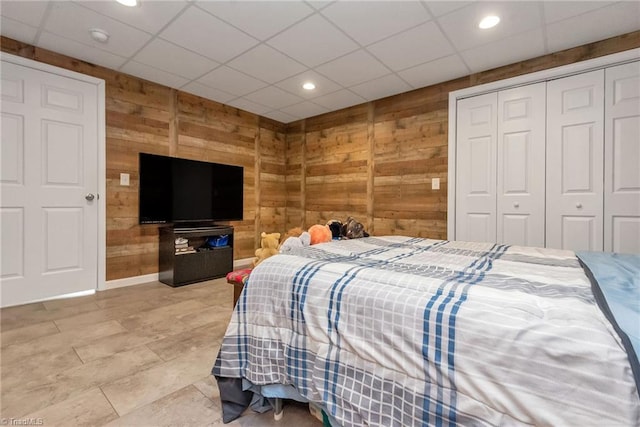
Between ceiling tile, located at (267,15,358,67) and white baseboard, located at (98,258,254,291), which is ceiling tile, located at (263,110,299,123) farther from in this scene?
white baseboard, located at (98,258,254,291)

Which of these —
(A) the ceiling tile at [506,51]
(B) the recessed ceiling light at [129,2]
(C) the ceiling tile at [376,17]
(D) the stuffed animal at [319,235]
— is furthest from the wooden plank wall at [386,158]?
(B) the recessed ceiling light at [129,2]

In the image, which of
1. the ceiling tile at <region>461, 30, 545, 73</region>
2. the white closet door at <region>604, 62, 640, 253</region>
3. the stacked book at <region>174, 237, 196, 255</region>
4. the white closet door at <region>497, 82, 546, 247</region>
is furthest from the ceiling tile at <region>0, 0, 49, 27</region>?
the white closet door at <region>604, 62, 640, 253</region>

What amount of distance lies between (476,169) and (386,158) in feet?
3.62

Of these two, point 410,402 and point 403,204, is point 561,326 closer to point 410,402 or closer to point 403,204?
point 410,402

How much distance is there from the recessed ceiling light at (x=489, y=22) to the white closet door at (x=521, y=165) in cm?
88

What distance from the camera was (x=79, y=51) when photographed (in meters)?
2.77

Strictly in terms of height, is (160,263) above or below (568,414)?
below

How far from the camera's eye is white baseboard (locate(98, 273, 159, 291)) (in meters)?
3.16

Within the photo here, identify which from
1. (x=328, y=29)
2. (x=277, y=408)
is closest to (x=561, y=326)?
(x=277, y=408)

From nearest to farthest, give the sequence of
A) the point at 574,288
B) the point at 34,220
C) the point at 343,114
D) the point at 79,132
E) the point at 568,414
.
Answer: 1. the point at 568,414
2. the point at 574,288
3. the point at 34,220
4. the point at 79,132
5. the point at 343,114

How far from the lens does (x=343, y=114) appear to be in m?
4.27

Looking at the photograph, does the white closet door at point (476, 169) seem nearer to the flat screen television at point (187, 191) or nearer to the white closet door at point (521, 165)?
the white closet door at point (521, 165)

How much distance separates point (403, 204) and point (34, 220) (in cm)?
392

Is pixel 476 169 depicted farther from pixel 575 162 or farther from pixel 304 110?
pixel 304 110
